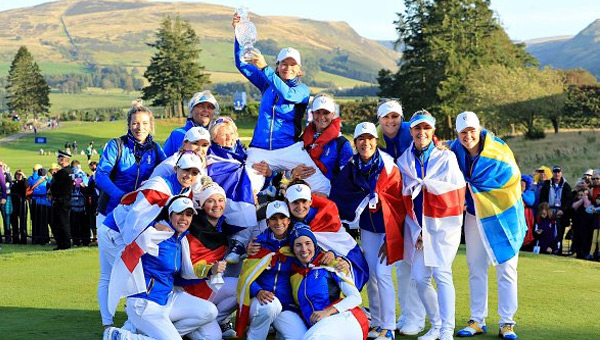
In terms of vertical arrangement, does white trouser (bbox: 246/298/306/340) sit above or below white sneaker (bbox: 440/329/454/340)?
above

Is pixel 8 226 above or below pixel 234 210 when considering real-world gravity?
below

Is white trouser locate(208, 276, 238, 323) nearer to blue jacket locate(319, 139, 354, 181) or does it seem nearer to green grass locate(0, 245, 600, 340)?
green grass locate(0, 245, 600, 340)

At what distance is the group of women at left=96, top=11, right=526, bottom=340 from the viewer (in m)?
7.93

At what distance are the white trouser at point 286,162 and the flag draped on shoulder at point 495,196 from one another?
4.72 feet

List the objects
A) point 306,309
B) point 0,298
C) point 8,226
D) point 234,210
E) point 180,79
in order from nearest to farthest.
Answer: point 306,309 < point 234,210 < point 0,298 < point 8,226 < point 180,79

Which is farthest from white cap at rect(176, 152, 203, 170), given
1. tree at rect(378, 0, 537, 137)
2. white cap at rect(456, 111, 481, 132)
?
tree at rect(378, 0, 537, 137)

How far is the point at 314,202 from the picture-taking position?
8.40 meters

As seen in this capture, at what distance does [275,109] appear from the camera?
353 inches

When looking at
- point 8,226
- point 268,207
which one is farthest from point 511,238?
point 8,226

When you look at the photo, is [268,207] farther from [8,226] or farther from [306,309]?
[8,226]

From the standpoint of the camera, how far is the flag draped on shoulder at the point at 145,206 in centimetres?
790

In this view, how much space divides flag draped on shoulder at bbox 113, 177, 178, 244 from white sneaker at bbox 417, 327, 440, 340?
109 inches

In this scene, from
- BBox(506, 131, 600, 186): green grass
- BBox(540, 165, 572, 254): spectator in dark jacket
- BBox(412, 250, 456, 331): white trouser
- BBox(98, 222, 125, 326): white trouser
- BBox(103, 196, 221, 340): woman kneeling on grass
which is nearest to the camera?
BBox(103, 196, 221, 340): woman kneeling on grass

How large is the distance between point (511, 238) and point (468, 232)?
449mm
